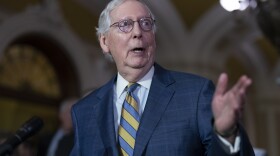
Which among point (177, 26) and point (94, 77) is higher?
point (177, 26)

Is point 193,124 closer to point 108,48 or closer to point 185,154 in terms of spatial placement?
point 185,154

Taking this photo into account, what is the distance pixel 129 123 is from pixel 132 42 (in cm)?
27

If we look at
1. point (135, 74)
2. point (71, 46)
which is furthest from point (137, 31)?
point (71, 46)

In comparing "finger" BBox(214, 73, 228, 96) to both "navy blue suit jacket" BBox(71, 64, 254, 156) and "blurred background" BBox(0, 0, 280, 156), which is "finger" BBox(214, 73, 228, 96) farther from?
"blurred background" BBox(0, 0, 280, 156)

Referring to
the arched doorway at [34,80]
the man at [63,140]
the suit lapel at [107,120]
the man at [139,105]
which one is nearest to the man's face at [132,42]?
the man at [139,105]

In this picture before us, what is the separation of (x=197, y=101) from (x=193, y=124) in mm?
76

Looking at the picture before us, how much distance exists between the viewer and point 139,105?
191 cm

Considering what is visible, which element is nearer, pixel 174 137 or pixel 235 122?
pixel 235 122

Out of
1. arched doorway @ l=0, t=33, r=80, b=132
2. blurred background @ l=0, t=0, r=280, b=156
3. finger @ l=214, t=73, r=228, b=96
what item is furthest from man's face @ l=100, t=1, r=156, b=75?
arched doorway @ l=0, t=33, r=80, b=132

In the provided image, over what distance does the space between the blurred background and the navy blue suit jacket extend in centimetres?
550

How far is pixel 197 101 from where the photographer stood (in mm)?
1800

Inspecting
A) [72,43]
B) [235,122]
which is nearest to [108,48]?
[235,122]

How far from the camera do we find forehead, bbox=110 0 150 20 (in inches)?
76.9

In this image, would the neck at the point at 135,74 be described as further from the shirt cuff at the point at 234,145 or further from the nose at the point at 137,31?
the shirt cuff at the point at 234,145
